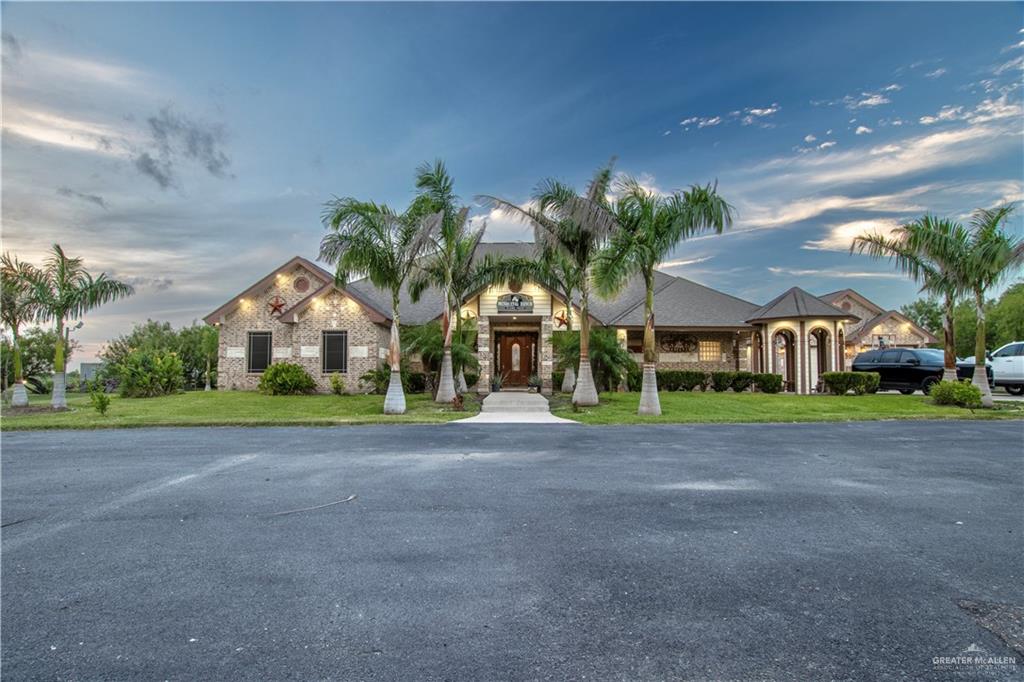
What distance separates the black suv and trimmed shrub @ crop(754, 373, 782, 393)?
4687mm

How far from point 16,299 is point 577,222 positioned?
1826 cm

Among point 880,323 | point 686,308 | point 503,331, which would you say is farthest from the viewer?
point 880,323

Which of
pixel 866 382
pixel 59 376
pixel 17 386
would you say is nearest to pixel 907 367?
pixel 866 382

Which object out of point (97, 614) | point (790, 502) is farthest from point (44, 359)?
point (790, 502)

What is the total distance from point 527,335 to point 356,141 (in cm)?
1118

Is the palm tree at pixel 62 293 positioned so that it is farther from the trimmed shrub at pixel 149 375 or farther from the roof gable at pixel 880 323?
the roof gable at pixel 880 323

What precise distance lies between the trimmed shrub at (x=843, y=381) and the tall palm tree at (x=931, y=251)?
3363mm

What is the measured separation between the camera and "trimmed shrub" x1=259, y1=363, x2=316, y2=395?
2108 centimetres

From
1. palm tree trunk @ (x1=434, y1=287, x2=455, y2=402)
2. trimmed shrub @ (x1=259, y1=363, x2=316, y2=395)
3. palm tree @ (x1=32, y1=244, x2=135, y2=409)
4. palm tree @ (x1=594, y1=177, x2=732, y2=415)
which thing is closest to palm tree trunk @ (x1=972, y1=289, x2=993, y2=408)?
palm tree @ (x1=594, y1=177, x2=732, y2=415)

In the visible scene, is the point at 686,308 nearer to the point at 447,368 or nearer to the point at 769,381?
the point at 769,381

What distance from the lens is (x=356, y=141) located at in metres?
17.4

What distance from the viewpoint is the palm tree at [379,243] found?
15.2 metres

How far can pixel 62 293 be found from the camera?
1606 cm
